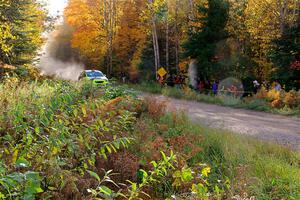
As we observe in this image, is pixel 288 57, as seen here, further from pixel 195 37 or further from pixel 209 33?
pixel 195 37

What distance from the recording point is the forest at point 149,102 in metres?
4.13

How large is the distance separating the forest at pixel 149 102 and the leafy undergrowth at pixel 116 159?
0.9 inches

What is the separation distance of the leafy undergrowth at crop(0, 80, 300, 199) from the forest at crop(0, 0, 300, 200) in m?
0.02

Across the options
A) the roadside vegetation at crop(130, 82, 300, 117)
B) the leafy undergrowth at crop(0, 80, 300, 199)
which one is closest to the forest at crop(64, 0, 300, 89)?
the roadside vegetation at crop(130, 82, 300, 117)

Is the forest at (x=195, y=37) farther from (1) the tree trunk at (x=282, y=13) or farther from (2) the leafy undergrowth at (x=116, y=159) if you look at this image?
(2) the leafy undergrowth at (x=116, y=159)

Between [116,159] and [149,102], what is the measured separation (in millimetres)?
5704

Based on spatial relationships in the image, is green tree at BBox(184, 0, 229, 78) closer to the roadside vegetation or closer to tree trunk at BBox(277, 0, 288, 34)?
the roadside vegetation

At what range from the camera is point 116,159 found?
573 cm

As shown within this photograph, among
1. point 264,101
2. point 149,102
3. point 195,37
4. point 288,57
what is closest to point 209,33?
point 195,37

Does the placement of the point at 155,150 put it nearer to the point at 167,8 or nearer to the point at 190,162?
the point at 190,162

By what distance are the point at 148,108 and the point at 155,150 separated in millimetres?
4718

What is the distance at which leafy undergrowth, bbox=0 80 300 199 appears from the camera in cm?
359

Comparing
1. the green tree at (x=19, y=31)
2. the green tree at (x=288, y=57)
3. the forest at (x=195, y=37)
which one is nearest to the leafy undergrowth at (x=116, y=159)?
the green tree at (x=19, y=31)

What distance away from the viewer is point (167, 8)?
3016 cm
